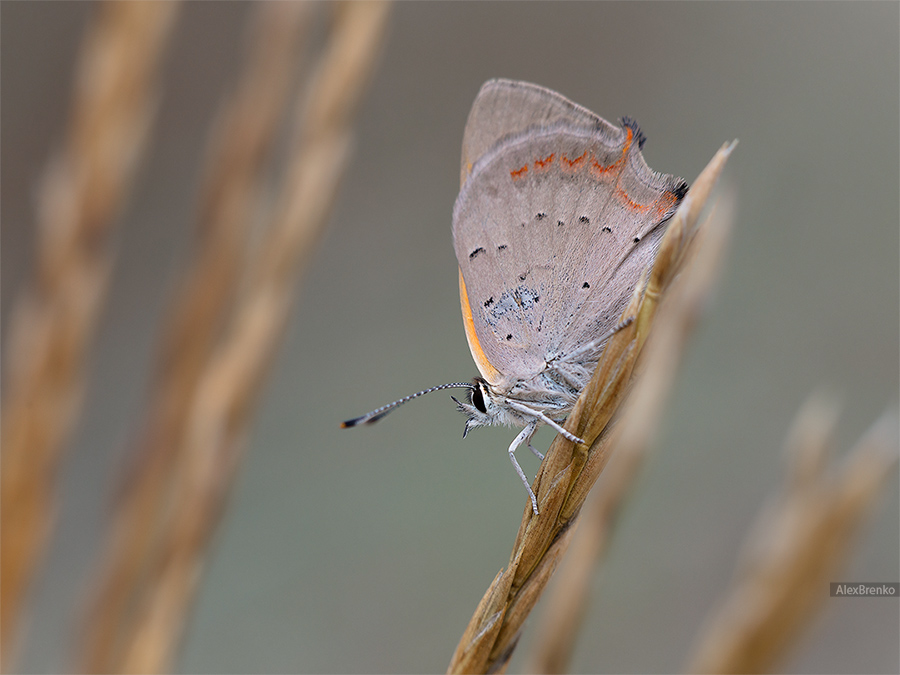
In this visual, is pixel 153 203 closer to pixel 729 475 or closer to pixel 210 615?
pixel 210 615

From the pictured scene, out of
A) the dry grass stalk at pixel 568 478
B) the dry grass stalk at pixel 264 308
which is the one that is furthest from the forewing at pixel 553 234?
the dry grass stalk at pixel 568 478

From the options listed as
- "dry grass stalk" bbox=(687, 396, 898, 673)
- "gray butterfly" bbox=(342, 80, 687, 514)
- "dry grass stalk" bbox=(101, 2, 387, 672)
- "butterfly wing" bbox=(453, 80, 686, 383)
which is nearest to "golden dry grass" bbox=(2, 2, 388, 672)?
"dry grass stalk" bbox=(101, 2, 387, 672)

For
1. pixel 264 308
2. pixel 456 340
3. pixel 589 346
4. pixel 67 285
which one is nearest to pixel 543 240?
pixel 589 346

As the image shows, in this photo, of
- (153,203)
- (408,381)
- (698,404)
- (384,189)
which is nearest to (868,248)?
(698,404)

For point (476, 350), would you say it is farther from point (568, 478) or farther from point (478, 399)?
point (568, 478)

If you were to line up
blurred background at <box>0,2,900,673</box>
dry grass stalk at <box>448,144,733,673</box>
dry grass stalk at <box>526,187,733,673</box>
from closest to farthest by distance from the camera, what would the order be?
dry grass stalk at <box>526,187,733,673</box>
dry grass stalk at <box>448,144,733,673</box>
blurred background at <box>0,2,900,673</box>

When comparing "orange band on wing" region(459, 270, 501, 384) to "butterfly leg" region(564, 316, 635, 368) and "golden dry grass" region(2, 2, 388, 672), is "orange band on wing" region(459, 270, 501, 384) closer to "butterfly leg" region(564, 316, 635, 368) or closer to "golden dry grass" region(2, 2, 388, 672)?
"butterfly leg" region(564, 316, 635, 368)
